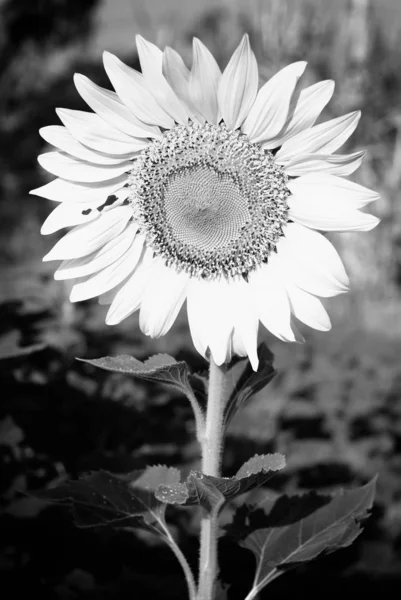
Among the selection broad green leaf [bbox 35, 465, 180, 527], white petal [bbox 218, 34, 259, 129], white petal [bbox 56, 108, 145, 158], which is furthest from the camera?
broad green leaf [bbox 35, 465, 180, 527]

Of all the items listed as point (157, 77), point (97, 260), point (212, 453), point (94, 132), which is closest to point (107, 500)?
point (212, 453)

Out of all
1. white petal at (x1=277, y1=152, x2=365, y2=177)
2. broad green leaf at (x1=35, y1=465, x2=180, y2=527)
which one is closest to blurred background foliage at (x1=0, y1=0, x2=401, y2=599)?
broad green leaf at (x1=35, y1=465, x2=180, y2=527)

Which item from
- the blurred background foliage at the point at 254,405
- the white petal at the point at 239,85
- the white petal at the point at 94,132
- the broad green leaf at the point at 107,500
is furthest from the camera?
the blurred background foliage at the point at 254,405

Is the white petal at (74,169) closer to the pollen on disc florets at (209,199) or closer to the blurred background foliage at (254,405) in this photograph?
the pollen on disc florets at (209,199)

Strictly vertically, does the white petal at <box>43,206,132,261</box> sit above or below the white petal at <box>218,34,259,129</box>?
below

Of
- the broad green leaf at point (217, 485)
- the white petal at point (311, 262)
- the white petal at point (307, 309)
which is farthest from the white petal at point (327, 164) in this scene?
the broad green leaf at point (217, 485)

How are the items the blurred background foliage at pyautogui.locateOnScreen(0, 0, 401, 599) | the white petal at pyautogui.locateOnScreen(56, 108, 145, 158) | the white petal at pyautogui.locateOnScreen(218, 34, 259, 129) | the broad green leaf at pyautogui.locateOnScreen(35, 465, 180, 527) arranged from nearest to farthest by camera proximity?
the white petal at pyautogui.locateOnScreen(218, 34, 259, 129)
the white petal at pyautogui.locateOnScreen(56, 108, 145, 158)
the broad green leaf at pyautogui.locateOnScreen(35, 465, 180, 527)
the blurred background foliage at pyautogui.locateOnScreen(0, 0, 401, 599)

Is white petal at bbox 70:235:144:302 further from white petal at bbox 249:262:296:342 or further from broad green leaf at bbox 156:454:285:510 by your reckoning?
broad green leaf at bbox 156:454:285:510
